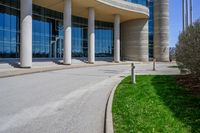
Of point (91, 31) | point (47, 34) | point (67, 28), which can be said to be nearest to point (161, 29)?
point (91, 31)

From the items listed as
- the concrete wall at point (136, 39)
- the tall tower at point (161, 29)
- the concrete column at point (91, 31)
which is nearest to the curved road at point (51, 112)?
the concrete column at point (91, 31)

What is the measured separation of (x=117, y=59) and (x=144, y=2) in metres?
11.9

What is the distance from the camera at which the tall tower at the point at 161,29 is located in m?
63.0

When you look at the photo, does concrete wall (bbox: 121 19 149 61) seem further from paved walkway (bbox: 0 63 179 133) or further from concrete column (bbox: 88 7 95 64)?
paved walkway (bbox: 0 63 179 133)

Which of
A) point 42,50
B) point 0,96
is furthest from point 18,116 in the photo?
point 42,50

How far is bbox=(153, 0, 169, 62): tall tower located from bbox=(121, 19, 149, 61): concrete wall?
492cm

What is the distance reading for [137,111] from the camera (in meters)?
8.77

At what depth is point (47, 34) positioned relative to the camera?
4425 centimetres

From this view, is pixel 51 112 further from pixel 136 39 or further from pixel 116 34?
pixel 136 39

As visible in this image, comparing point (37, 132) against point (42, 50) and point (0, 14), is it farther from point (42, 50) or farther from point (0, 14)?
point (42, 50)

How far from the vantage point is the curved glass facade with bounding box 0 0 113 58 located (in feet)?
116

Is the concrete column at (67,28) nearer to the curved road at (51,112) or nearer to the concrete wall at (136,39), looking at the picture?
the concrete wall at (136,39)

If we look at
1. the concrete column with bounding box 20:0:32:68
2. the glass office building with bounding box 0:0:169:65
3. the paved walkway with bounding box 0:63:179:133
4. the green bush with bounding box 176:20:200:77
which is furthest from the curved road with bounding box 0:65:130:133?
the glass office building with bounding box 0:0:169:65

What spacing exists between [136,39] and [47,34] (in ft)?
66.0
